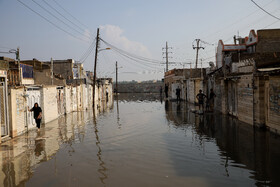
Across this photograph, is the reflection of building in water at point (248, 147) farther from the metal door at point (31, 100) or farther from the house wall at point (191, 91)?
the house wall at point (191, 91)

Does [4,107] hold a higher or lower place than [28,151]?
higher

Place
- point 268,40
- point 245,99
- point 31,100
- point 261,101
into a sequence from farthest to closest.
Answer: point 268,40
point 245,99
point 31,100
point 261,101

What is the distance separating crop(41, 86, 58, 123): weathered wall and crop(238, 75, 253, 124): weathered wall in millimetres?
12438

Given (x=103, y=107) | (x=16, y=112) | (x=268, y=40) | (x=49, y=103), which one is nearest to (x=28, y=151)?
(x=16, y=112)

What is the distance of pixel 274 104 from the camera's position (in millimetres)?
12773

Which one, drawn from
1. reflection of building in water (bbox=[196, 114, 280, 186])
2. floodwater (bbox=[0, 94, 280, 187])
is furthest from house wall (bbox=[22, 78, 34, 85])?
reflection of building in water (bbox=[196, 114, 280, 186])

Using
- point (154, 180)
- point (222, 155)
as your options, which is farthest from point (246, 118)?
point (154, 180)

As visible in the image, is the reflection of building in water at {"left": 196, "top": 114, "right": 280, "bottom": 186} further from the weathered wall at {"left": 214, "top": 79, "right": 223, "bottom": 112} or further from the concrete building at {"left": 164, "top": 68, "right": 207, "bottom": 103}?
the concrete building at {"left": 164, "top": 68, "right": 207, "bottom": 103}

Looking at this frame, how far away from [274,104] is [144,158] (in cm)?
719

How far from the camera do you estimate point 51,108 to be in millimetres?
19750

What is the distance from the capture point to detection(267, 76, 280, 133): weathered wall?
1232cm

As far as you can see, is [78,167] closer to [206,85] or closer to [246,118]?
[246,118]

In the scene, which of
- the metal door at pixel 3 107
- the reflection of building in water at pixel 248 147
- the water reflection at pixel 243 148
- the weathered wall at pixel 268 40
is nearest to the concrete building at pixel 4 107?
the metal door at pixel 3 107

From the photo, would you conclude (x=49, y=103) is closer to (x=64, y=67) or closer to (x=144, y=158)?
(x=144, y=158)
